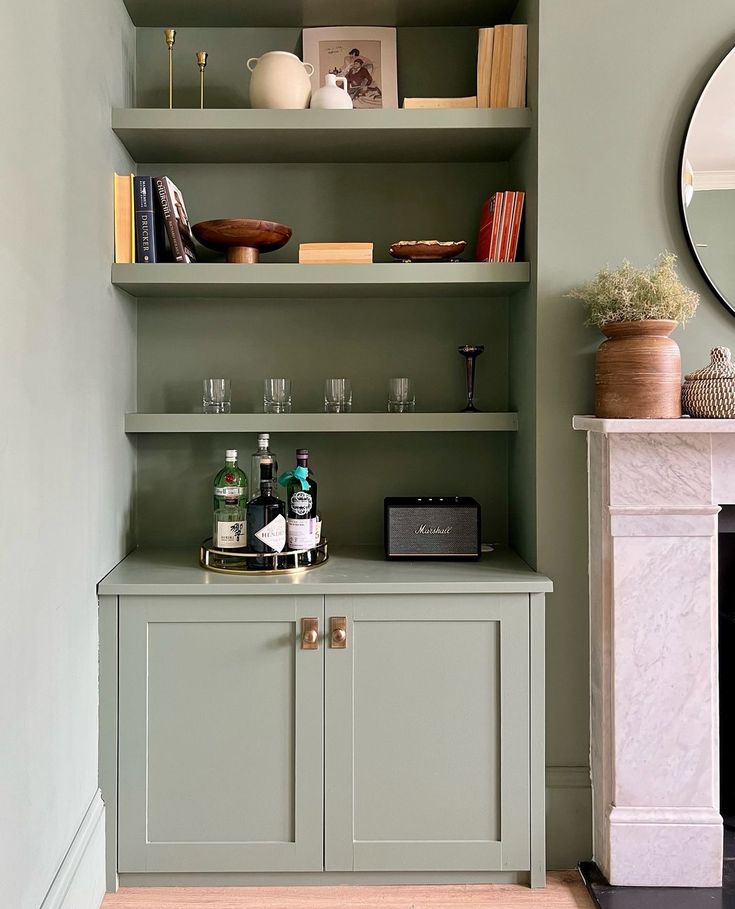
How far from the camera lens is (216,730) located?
1.95m

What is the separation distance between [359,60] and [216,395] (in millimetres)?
1081

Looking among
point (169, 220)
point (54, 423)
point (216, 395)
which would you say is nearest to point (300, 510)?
point (216, 395)

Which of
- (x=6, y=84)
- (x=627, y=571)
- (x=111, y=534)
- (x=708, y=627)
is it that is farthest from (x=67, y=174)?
(x=708, y=627)

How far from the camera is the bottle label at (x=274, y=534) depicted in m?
2.03

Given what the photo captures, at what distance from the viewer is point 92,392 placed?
1.91 meters

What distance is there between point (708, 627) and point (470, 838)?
2.58ft

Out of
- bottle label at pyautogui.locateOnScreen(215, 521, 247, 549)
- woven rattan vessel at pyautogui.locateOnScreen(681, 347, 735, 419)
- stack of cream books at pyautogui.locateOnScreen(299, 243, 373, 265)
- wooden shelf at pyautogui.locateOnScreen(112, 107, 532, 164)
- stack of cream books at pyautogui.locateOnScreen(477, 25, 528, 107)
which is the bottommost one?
bottle label at pyautogui.locateOnScreen(215, 521, 247, 549)

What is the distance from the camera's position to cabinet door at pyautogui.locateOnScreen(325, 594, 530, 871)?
77.2 inches

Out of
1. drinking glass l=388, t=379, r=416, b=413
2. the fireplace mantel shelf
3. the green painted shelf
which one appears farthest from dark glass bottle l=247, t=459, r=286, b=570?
the fireplace mantel shelf

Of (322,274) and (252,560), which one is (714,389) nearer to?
(322,274)

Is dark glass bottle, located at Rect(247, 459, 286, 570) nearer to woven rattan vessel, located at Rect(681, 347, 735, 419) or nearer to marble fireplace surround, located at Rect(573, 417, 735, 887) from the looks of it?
marble fireplace surround, located at Rect(573, 417, 735, 887)

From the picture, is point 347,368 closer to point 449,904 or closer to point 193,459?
point 193,459

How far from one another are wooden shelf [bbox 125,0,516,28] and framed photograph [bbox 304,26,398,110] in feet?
0.12

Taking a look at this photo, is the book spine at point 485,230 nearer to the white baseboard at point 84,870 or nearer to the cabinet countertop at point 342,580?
the cabinet countertop at point 342,580
